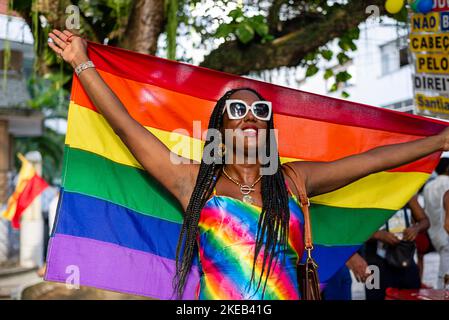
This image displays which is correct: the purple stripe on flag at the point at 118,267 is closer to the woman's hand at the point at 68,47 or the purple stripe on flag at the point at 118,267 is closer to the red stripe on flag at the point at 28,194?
the woman's hand at the point at 68,47

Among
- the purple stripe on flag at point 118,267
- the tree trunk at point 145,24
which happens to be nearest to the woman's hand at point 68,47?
the purple stripe on flag at point 118,267

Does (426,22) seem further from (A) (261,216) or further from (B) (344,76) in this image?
(A) (261,216)

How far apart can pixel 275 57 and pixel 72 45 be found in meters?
3.61

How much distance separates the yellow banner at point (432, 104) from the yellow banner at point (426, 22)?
2.01ft

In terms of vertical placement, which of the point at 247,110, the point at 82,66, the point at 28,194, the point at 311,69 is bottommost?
the point at 28,194

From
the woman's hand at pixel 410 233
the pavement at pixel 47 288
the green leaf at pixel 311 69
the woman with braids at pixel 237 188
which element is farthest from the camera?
the pavement at pixel 47 288

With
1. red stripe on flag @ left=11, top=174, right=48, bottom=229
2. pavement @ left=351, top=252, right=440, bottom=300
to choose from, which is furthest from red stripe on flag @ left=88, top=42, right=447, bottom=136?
red stripe on flag @ left=11, top=174, right=48, bottom=229

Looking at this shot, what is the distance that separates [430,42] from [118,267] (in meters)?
3.67

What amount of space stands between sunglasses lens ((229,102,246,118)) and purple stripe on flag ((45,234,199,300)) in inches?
37.6

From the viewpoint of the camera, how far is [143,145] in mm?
3166

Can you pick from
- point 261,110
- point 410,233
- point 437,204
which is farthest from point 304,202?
point 437,204

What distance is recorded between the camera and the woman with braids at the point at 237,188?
2902 mm

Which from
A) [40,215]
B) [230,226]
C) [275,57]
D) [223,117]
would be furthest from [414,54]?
[40,215]

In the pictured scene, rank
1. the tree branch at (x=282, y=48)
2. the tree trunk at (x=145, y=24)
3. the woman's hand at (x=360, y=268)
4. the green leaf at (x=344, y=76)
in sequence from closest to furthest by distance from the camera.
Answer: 1. the woman's hand at (x=360, y=268)
2. the tree trunk at (x=145, y=24)
3. the tree branch at (x=282, y=48)
4. the green leaf at (x=344, y=76)
